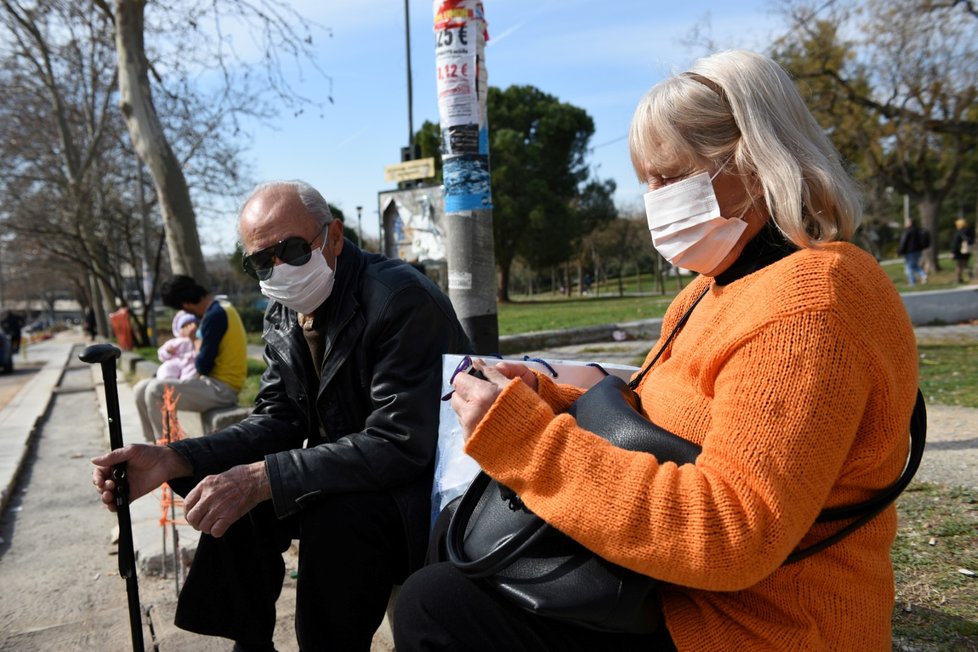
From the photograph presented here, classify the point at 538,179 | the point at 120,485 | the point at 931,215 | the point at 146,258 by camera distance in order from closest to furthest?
the point at 120,485, the point at 146,258, the point at 931,215, the point at 538,179

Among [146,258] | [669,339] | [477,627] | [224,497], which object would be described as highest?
[146,258]

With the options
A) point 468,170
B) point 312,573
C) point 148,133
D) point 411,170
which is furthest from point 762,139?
Result: point 411,170

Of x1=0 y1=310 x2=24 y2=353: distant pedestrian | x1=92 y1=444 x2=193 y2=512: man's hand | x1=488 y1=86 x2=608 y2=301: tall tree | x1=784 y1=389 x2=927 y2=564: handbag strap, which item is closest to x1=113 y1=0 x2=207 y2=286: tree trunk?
x1=92 y1=444 x2=193 y2=512: man's hand

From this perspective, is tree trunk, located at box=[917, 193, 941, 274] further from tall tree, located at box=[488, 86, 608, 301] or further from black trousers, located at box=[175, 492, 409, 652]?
black trousers, located at box=[175, 492, 409, 652]

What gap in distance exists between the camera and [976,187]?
125 ft

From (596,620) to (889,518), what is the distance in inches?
24.0

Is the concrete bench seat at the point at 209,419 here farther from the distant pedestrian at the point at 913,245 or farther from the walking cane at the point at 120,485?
the distant pedestrian at the point at 913,245

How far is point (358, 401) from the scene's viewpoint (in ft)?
7.97

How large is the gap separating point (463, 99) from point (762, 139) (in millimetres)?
2582

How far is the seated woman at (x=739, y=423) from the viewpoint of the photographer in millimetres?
1159

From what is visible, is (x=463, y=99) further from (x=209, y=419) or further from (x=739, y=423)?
(x=209, y=419)

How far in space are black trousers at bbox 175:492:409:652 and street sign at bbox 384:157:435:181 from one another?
25.0 ft

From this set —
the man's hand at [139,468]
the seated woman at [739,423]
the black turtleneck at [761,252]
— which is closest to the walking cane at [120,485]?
the man's hand at [139,468]

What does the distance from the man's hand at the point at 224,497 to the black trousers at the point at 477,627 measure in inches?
30.2
